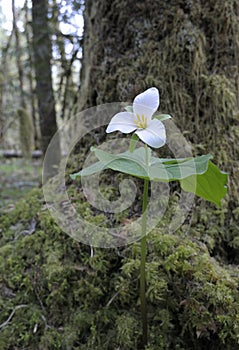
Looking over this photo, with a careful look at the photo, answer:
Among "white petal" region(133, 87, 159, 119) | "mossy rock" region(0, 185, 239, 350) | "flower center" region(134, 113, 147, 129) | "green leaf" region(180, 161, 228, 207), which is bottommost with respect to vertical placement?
"mossy rock" region(0, 185, 239, 350)

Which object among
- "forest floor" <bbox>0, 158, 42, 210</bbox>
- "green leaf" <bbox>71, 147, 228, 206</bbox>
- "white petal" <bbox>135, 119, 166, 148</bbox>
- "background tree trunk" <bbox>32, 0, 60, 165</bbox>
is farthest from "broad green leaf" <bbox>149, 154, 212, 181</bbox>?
"background tree trunk" <bbox>32, 0, 60, 165</bbox>

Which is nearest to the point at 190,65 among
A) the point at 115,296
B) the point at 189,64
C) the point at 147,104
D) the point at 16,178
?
the point at 189,64

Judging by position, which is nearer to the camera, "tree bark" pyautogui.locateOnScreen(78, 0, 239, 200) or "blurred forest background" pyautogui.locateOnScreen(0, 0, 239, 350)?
"blurred forest background" pyautogui.locateOnScreen(0, 0, 239, 350)

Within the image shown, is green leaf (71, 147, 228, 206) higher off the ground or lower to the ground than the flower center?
lower

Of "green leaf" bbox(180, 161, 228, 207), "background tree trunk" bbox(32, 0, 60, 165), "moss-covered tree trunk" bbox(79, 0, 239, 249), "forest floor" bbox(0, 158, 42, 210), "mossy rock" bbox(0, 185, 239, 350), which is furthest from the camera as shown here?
"forest floor" bbox(0, 158, 42, 210)

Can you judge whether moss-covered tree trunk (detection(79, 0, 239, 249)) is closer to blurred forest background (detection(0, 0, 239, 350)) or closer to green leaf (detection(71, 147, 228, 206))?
blurred forest background (detection(0, 0, 239, 350))

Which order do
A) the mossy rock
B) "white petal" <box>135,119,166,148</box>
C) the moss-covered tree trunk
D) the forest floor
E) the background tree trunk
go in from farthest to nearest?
the forest floor, the background tree trunk, the moss-covered tree trunk, the mossy rock, "white petal" <box>135,119,166,148</box>

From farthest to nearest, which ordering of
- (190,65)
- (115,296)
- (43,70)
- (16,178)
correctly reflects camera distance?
(16,178) → (43,70) → (190,65) → (115,296)

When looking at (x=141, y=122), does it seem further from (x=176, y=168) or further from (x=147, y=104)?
(x=176, y=168)
